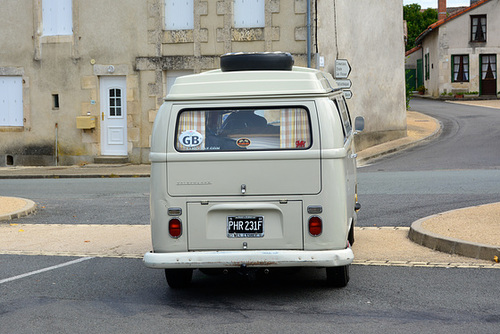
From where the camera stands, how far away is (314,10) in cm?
2270

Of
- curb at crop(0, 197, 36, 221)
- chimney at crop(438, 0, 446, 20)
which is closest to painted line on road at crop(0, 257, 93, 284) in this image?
curb at crop(0, 197, 36, 221)

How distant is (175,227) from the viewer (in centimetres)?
678

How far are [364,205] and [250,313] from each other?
22.7ft

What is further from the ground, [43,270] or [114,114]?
[114,114]

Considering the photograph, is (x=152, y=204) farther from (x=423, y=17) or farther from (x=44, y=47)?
(x=423, y=17)

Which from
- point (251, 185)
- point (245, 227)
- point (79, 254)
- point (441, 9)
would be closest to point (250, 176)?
point (251, 185)

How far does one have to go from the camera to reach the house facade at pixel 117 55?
23047 mm

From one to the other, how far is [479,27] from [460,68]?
281 centimetres

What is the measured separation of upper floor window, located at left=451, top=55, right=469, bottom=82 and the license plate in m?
44.9

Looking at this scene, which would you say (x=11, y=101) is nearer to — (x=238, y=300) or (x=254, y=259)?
(x=238, y=300)

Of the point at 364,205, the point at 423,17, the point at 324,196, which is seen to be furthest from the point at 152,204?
the point at 423,17

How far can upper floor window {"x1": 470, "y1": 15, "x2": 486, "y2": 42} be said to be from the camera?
48.8 m

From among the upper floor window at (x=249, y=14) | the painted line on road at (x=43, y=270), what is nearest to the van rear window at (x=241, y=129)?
the painted line on road at (x=43, y=270)

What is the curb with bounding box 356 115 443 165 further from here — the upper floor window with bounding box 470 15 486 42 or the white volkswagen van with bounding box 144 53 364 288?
the upper floor window with bounding box 470 15 486 42
